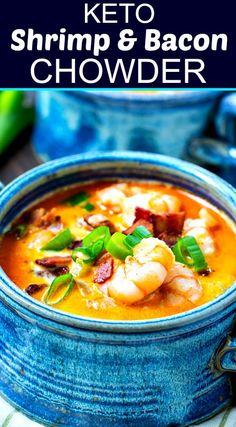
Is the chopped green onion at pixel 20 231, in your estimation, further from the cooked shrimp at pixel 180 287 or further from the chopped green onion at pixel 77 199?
the cooked shrimp at pixel 180 287

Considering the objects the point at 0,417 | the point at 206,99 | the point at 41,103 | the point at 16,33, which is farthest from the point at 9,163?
the point at 0,417

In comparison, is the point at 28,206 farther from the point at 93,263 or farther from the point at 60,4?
the point at 60,4

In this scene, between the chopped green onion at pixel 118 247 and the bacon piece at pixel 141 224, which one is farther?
the bacon piece at pixel 141 224

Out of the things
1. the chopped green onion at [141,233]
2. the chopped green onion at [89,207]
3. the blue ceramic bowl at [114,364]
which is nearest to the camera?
the blue ceramic bowl at [114,364]

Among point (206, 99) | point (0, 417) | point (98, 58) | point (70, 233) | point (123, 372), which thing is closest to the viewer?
point (123, 372)

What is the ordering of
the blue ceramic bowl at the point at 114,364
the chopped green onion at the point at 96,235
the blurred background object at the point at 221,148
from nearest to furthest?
the blue ceramic bowl at the point at 114,364, the chopped green onion at the point at 96,235, the blurred background object at the point at 221,148

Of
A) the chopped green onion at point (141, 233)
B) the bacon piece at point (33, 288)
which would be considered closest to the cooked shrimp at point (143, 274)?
the chopped green onion at point (141, 233)
